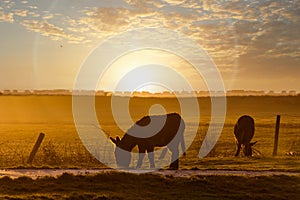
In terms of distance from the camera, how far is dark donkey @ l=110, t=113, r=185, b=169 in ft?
63.3

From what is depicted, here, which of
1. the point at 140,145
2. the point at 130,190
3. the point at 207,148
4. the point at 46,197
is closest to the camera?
the point at 46,197

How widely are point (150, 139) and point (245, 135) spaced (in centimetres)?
953

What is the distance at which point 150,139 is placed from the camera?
19406 mm

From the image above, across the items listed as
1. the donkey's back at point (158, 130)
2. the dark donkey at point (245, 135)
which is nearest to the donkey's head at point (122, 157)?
the donkey's back at point (158, 130)

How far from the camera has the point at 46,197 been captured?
13016 millimetres

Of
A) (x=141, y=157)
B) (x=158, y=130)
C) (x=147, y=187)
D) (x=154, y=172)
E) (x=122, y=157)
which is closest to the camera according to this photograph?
(x=147, y=187)

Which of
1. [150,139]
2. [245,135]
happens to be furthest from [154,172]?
[245,135]

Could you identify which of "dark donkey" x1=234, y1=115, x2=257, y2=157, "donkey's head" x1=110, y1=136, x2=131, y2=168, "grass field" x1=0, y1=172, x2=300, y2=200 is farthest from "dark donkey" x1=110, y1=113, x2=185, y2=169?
"dark donkey" x1=234, y1=115, x2=257, y2=157

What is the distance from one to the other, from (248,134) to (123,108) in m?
108

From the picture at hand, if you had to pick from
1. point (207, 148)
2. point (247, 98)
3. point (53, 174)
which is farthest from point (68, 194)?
point (247, 98)

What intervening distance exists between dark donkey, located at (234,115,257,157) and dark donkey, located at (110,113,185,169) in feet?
21.7

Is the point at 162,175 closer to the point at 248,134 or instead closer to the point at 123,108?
the point at 248,134

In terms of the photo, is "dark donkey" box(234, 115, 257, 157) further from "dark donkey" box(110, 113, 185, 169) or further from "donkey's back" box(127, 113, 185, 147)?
"dark donkey" box(110, 113, 185, 169)

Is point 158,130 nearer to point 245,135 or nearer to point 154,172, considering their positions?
point 154,172
